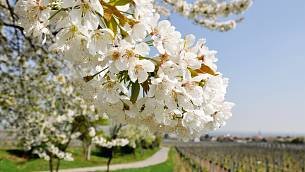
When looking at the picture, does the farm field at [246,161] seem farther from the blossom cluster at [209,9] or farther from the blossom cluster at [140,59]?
the blossom cluster at [140,59]

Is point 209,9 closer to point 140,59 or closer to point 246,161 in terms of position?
point 140,59

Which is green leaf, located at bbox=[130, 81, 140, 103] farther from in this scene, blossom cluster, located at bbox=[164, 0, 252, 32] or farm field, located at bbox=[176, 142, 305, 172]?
farm field, located at bbox=[176, 142, 305, 172]

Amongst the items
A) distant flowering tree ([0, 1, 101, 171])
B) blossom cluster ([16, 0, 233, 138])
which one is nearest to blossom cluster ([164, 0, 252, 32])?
distant flowering tree ([0, 1, 101, 171])

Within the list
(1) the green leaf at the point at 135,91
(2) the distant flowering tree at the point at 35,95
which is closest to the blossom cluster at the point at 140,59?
(1) the green leaf at the point at 135,91

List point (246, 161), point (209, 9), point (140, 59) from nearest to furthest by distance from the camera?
point (140, 59) → point (209, 9) → point (246, 161)

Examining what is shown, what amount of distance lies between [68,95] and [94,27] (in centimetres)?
964

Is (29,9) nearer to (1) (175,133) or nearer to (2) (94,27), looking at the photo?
(2) (94,27)

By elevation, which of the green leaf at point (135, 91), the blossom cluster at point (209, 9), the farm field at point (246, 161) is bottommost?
the farm field at point (246, 161)

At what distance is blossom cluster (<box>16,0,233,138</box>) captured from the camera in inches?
43.0

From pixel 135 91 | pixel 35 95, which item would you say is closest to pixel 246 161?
pixel 35 95

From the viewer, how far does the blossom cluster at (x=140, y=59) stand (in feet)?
3.59

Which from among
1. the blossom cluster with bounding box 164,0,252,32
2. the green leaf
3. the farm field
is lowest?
A: the farm field

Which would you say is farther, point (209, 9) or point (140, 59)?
point (209, 9)

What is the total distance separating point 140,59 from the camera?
114cm
